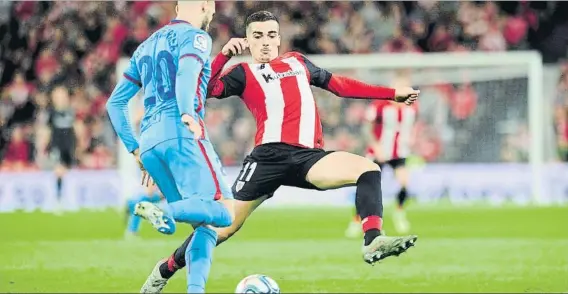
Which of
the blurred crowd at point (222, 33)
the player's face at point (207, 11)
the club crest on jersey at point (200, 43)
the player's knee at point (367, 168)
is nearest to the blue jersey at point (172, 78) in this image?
the club crest on jersey at point (200, 43)

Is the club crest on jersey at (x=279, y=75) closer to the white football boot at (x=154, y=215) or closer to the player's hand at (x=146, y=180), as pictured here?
the player's hand at (x=146, y=180)

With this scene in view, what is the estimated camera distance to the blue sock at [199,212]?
586 cm

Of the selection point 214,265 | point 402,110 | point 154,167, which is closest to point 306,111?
point 154,167

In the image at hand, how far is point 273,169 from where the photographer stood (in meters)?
7.64

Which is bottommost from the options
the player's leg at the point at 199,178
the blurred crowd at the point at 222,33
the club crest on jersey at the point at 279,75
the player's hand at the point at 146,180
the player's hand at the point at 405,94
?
the player's leg at the point at 199,178

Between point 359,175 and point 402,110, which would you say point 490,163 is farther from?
point 359,175

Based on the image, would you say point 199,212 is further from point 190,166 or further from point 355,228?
point 355,228

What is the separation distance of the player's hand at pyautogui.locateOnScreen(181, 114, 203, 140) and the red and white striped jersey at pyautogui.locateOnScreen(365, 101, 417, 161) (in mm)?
9487

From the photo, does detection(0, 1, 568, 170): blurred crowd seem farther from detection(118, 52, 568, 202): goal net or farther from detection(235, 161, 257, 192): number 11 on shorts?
detection(235, 161, 257, 192): number 11 on shorts

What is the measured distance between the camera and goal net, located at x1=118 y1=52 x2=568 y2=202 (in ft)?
69.9

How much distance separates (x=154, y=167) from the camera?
6312 mm

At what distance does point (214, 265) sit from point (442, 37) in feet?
49.1

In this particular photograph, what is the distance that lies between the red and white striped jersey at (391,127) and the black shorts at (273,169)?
25.2ft

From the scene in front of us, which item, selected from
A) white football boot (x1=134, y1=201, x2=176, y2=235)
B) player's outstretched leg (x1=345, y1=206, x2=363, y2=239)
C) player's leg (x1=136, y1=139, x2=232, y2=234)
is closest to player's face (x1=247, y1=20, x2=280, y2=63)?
player's leg (x1=136, y1=139, x2=232, y2=234)
